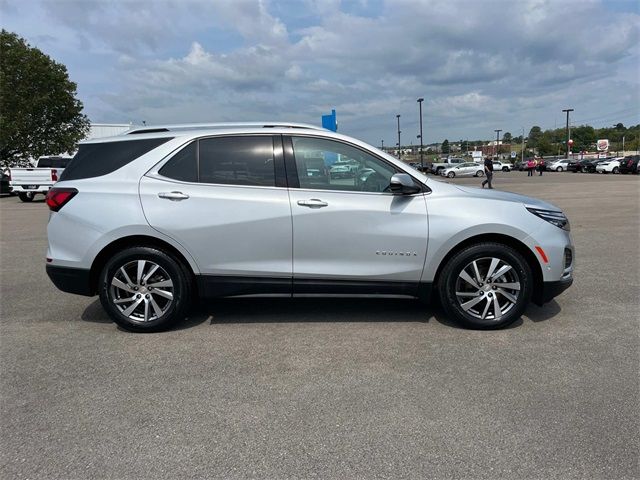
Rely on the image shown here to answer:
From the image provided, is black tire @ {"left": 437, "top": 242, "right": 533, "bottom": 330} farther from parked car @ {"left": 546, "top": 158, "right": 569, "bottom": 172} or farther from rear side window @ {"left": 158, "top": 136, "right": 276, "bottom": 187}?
parked car @ {"left": 546, "top": 158, "right": 569, "bottom": 172}

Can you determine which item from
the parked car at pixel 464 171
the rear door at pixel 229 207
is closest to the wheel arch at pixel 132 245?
the rear door at pixel 229 207

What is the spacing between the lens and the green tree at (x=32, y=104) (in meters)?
38.8

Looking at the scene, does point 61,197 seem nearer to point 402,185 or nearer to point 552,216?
point 402,185

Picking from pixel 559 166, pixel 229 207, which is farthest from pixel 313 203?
pixel 559 166

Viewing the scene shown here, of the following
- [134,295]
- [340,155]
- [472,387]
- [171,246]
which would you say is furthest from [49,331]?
[472,387]

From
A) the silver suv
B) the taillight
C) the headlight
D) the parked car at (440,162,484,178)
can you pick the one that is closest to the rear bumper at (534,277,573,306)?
the silver suv

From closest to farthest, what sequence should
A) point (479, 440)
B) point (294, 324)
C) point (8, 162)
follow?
1. point (479, 440)
2. point (294, 324)
3. point (8, 162)

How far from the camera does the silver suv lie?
14.4 ft

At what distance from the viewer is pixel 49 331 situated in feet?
15.3

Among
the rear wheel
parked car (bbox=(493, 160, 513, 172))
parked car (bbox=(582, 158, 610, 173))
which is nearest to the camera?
the rear wheel

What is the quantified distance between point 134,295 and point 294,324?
1.51 metres

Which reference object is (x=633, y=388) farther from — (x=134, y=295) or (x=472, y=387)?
(x=134, y=295)

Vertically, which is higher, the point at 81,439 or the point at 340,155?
the point at 340,155

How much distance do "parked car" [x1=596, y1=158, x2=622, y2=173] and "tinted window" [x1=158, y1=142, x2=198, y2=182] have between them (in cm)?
5057
